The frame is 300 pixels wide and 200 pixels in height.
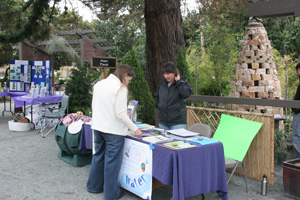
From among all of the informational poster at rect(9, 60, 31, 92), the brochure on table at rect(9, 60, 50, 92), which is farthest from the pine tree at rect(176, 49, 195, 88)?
the informational poster at rect(9, 60, 31, 92)

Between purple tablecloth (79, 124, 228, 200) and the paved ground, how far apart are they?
0.66 m

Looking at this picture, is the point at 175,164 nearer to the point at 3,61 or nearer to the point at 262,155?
the point at 262,155

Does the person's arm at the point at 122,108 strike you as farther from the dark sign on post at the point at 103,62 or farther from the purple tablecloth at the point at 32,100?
the purple tablecloth at the point at 32,100

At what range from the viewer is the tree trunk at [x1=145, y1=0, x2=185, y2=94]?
770 centimetres

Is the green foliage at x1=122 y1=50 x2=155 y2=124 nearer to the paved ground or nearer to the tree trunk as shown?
the tree trunk

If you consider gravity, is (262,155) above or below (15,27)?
below

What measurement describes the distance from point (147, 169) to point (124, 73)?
1170 millimetres

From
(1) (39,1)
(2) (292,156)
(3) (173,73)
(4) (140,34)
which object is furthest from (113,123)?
(4) (140,34)

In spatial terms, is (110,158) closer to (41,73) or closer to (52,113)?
(52,113)

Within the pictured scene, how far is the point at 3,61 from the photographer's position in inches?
895

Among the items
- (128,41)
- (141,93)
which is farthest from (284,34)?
(141,93)

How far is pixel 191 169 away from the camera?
10.1ft

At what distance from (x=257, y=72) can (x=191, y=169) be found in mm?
4181

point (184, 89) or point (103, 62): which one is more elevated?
point (103, 62)
